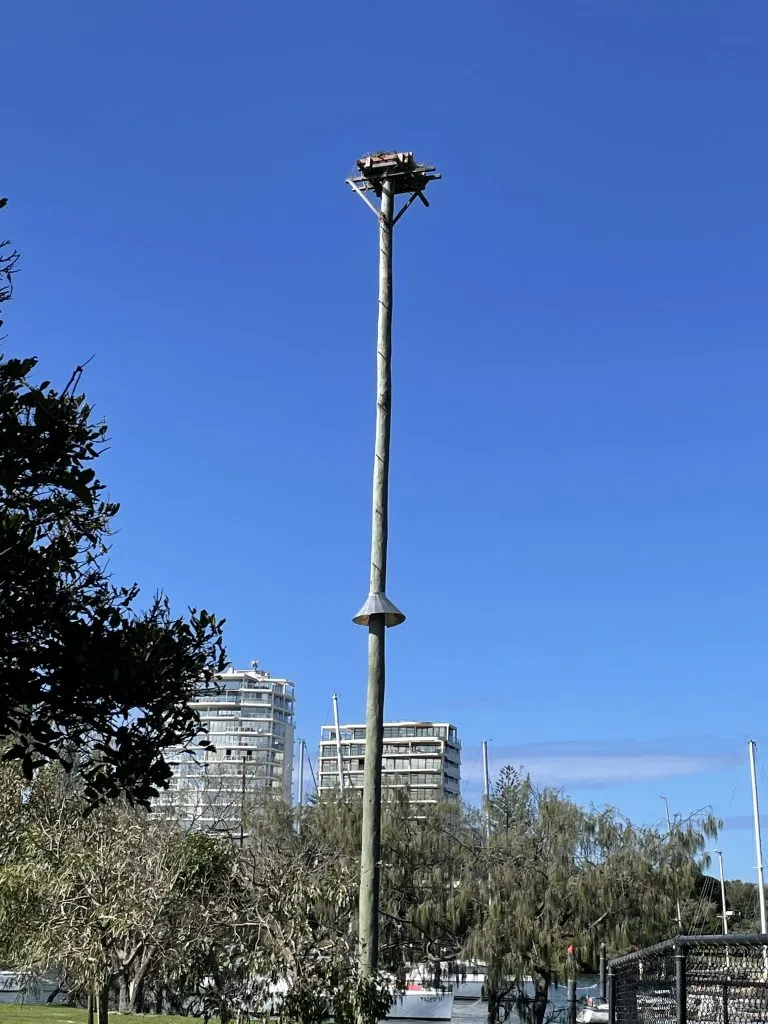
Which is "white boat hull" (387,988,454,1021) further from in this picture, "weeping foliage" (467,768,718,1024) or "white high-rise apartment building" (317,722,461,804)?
"white high-rise apartment building" (317,722,461,804)

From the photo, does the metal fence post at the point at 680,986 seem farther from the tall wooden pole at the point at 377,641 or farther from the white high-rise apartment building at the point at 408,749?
the white high-rise apartment building at the point at 408,749

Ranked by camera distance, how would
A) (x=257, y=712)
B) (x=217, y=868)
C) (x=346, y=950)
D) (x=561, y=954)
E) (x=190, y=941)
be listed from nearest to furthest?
(x=346, y=950) < (x=190, y=941) < (x=217, y=868) < (x=561, y=954) < (x=257, y=712)

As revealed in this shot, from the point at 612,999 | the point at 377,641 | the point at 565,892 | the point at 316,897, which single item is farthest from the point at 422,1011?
the point at 377,641

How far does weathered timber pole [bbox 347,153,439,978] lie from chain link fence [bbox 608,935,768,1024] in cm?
228

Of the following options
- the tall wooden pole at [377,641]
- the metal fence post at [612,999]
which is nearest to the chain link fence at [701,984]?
the metal fence post at [612,999]

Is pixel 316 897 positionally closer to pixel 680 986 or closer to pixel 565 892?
pixel 680 986

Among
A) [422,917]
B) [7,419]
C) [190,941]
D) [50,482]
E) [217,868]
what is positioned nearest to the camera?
[7,419]

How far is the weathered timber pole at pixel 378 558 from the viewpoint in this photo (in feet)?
29.5

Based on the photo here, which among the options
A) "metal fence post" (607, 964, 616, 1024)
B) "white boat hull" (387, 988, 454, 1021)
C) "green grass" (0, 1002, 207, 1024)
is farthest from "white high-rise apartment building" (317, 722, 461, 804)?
"metal fence post" (607, 964, 616, 1024)

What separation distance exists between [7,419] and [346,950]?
654 cm

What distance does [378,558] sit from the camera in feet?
31.4

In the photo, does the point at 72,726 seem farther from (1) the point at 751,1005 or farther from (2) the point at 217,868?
(2) the point at 217,868

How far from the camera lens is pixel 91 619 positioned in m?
7.75

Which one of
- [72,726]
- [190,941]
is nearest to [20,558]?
[72,726]
